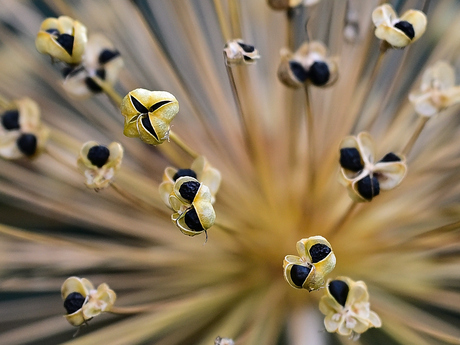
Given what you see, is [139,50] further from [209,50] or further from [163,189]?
[163,189]

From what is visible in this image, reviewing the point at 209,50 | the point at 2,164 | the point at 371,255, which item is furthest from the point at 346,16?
the point at 2,164

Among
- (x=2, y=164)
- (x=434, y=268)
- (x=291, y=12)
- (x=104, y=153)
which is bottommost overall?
(x=434, y=268)

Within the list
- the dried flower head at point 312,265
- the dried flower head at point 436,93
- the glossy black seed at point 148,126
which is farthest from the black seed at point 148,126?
the dried flower head at point 436,93

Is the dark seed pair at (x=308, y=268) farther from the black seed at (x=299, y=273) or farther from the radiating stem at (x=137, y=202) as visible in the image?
the radiating stem at (x=137, y=202)

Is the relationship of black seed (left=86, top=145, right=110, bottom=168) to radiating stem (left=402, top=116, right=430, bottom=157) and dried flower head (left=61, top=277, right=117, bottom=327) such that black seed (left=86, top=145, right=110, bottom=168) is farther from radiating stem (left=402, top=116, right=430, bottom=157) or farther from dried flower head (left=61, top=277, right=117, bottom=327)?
radiating stem (left=402, top=116, right=430, bottom=157)

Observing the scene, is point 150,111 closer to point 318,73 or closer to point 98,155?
point 98,155

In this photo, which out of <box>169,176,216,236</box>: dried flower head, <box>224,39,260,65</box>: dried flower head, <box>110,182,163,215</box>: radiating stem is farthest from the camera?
<box>110,182,163,215</box>: radiating stem

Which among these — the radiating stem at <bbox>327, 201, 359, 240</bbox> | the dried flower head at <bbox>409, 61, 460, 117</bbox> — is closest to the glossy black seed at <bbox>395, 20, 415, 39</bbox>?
the dried flower head at <bbox>409, 61, 460, 117</bbox>
